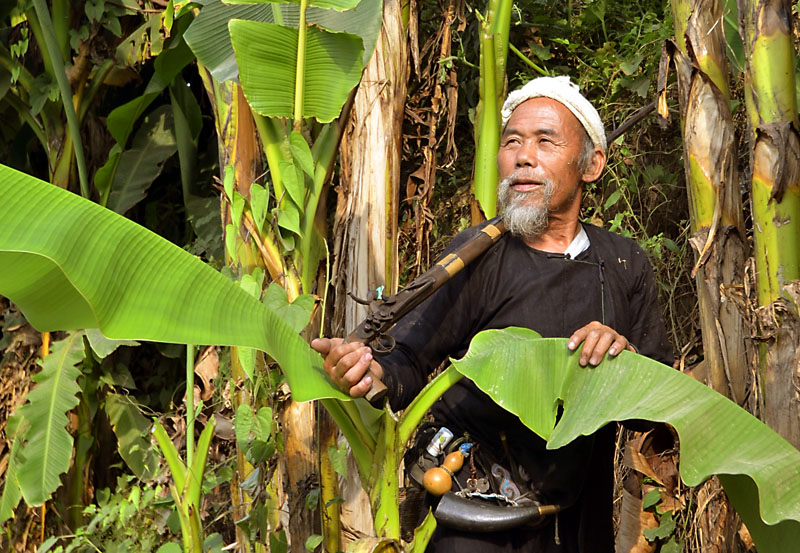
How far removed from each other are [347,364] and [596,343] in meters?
0.44

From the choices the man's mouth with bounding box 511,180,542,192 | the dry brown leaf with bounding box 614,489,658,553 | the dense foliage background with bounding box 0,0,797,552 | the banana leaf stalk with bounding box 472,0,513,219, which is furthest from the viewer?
the dense foliage background with bounding box 0,0,797,552

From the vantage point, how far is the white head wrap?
6.89 ft

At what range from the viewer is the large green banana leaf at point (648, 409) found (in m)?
1.40

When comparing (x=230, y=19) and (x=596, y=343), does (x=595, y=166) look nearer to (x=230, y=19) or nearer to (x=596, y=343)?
(x=596, y=343)

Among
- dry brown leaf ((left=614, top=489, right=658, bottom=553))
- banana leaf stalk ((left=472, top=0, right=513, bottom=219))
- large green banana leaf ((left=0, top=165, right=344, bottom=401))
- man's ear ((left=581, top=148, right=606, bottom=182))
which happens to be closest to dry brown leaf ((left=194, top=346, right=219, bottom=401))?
banana leaf stalk ((left=472, top=0, right=513, bottom=219))

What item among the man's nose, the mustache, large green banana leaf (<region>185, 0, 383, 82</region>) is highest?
large green banana leaf (<region>185, 0, 383, 82</region>)

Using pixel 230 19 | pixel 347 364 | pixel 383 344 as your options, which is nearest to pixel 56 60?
pixel 230 19

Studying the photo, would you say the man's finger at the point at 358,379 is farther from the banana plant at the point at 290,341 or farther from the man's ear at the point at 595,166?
the man's ear at the point at 595,166

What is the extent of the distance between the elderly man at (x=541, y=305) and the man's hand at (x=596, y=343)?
16.8 inches

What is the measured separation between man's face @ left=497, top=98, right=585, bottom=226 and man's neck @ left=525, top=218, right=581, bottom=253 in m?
0.03

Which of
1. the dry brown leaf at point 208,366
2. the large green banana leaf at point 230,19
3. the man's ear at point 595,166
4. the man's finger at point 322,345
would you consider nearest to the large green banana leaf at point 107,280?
the man's finger at point 322,345

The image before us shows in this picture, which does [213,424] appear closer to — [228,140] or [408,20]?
[228,140]

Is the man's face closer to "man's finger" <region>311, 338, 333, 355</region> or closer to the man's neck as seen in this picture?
the man's neck

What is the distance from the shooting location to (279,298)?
232 centimetres
